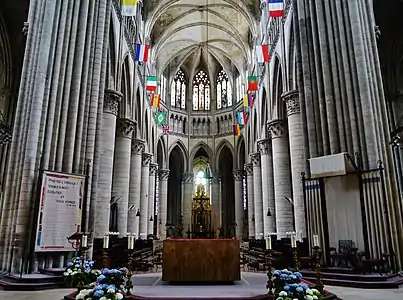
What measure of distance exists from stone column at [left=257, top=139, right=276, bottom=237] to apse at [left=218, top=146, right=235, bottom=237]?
48.0 ft

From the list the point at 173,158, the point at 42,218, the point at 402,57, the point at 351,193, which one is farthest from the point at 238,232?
the point at 42,218

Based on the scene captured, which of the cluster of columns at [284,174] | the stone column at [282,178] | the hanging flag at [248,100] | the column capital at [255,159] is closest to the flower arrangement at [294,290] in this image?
the cluster of columns at [284,174]

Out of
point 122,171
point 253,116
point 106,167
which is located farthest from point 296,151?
point 253,116

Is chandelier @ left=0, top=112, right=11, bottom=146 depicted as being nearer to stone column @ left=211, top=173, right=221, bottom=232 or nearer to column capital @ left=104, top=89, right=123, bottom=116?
column capital @ left=104, top=89, right=123, bottom=116

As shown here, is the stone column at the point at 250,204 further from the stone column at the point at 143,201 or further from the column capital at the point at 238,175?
the stone column at the point at 143,201

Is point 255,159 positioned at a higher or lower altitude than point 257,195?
higher

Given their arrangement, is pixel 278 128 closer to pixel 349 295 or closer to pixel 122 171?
pixel 122 171

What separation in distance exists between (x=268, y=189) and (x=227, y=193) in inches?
731

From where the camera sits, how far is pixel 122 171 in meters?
20.0

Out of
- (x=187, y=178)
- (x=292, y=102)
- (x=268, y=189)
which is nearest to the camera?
(x=292, y=102)

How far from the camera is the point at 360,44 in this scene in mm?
11758

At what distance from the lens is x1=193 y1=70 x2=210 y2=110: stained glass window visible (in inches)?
1587

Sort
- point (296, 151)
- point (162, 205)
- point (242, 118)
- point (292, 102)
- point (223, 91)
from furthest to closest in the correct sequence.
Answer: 1. point (223, 91)
2. point (162, 205)
3. point (242, 118)
4. point (292, 102)
5. point (296, 151)

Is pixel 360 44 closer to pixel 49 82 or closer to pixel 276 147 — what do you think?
pixel 276 147
